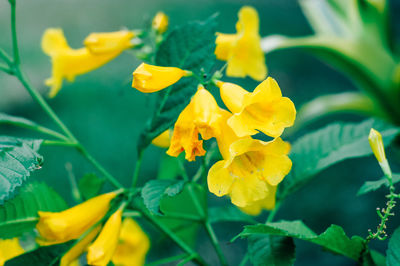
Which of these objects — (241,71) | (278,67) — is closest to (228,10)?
(278,67)

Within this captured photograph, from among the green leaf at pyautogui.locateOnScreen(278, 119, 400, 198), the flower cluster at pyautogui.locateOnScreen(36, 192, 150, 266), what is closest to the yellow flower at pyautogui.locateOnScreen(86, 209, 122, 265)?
the flower cluster at pyautogui.locateOnScreen(36, 192, 150, 266)

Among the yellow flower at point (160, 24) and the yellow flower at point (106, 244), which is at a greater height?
the yellow flower at point (160, 24)

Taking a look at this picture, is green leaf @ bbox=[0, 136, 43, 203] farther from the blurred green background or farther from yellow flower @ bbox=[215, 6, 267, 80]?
the blurred green background

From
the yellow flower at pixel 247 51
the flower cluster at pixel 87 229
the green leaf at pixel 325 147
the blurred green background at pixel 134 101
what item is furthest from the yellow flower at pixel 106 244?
the blurred green background at pixel 134 101

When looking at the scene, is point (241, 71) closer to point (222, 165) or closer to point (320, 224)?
point (222, 165)

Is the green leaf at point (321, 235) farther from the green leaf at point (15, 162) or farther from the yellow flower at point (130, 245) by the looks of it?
the yellow flower at point (130, 245)

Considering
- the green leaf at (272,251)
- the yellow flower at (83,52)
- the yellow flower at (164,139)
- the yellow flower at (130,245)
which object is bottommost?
the yellow flower at (130,245)

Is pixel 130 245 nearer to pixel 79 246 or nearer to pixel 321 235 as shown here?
pixel 79 246
